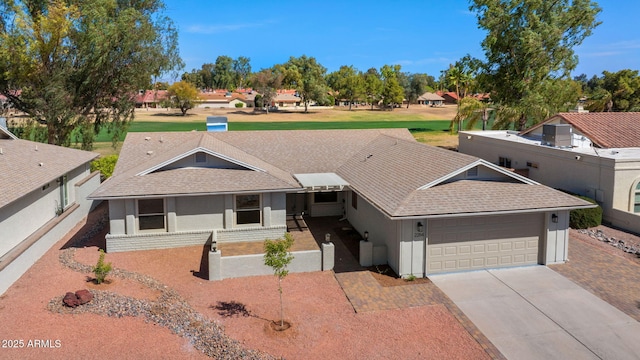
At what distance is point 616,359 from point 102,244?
1760 centimetres

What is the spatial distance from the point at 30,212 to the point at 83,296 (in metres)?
6.95

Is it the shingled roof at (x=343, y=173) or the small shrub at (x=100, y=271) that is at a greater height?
the shingled roof at (x=343, y=173)

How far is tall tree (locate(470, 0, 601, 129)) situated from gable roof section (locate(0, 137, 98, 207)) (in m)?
37.0

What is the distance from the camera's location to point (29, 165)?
18688 mm

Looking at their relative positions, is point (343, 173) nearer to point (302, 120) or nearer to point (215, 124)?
point (215, 124)

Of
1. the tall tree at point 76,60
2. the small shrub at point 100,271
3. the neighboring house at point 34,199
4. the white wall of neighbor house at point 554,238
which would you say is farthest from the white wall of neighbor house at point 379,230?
the tall tree at point 76,60

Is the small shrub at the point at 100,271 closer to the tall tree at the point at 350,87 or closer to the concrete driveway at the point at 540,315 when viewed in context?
the concrete driveway at the point at 540,315

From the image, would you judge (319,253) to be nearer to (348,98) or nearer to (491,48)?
(491,48)

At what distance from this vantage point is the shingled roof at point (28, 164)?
15614mm

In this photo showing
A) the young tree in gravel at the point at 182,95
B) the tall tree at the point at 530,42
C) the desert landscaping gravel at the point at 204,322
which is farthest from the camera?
the young tree in gravel at the point at 182,95

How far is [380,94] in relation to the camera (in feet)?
392

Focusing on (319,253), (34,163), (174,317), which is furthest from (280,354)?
(34,163)

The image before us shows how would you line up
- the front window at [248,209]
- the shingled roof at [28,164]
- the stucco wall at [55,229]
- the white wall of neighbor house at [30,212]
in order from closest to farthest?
the stucco wall at [55,229] < the white wall of neighbor house at [30,212] < the shingled roof at [28,164] < the front window at [248,209]

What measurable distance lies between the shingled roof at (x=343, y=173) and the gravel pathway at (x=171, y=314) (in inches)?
186
